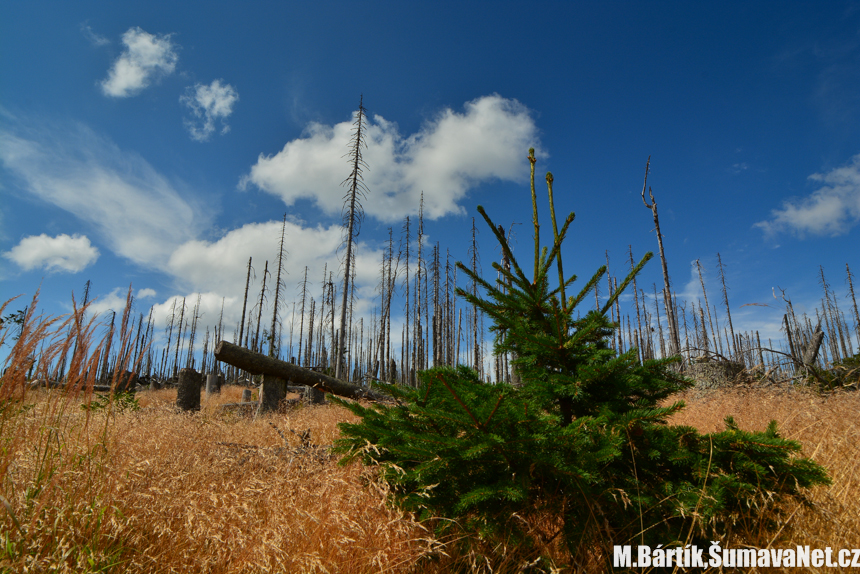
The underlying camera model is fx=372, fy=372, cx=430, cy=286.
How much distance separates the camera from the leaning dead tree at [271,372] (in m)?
8.54

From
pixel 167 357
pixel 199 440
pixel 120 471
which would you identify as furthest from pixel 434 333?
pixel 167 357

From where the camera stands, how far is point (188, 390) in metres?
9.20

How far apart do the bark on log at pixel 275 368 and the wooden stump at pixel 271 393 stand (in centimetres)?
14

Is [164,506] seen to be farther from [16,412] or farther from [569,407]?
[569,407]

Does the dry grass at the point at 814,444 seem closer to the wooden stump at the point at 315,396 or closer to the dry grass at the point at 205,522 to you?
the dry grass at the point at 205,522

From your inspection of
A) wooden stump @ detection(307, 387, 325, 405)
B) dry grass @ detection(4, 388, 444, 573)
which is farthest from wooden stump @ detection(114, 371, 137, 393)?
wooden stump @ detection(307, 387, 325, 405)

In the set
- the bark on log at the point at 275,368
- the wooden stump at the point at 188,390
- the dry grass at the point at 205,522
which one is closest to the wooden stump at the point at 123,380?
the dry grass at the point at 205,522

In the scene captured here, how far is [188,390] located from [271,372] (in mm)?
2085

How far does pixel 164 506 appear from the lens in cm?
253

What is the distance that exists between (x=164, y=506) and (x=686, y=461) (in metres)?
3.26

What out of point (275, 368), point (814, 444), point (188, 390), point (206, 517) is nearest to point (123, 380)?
point (188, 390)

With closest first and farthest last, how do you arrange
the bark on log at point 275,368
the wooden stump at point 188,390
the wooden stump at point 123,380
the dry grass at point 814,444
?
the dry grass at point 814,444
the wooden stump at point 123,380
the bark on log at point 275,368
the wooden stump at point 188,390

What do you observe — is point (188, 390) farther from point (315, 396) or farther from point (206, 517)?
point (206, 517)

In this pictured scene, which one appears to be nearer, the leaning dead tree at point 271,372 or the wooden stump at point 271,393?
the leaning dead tree at point 271,372
